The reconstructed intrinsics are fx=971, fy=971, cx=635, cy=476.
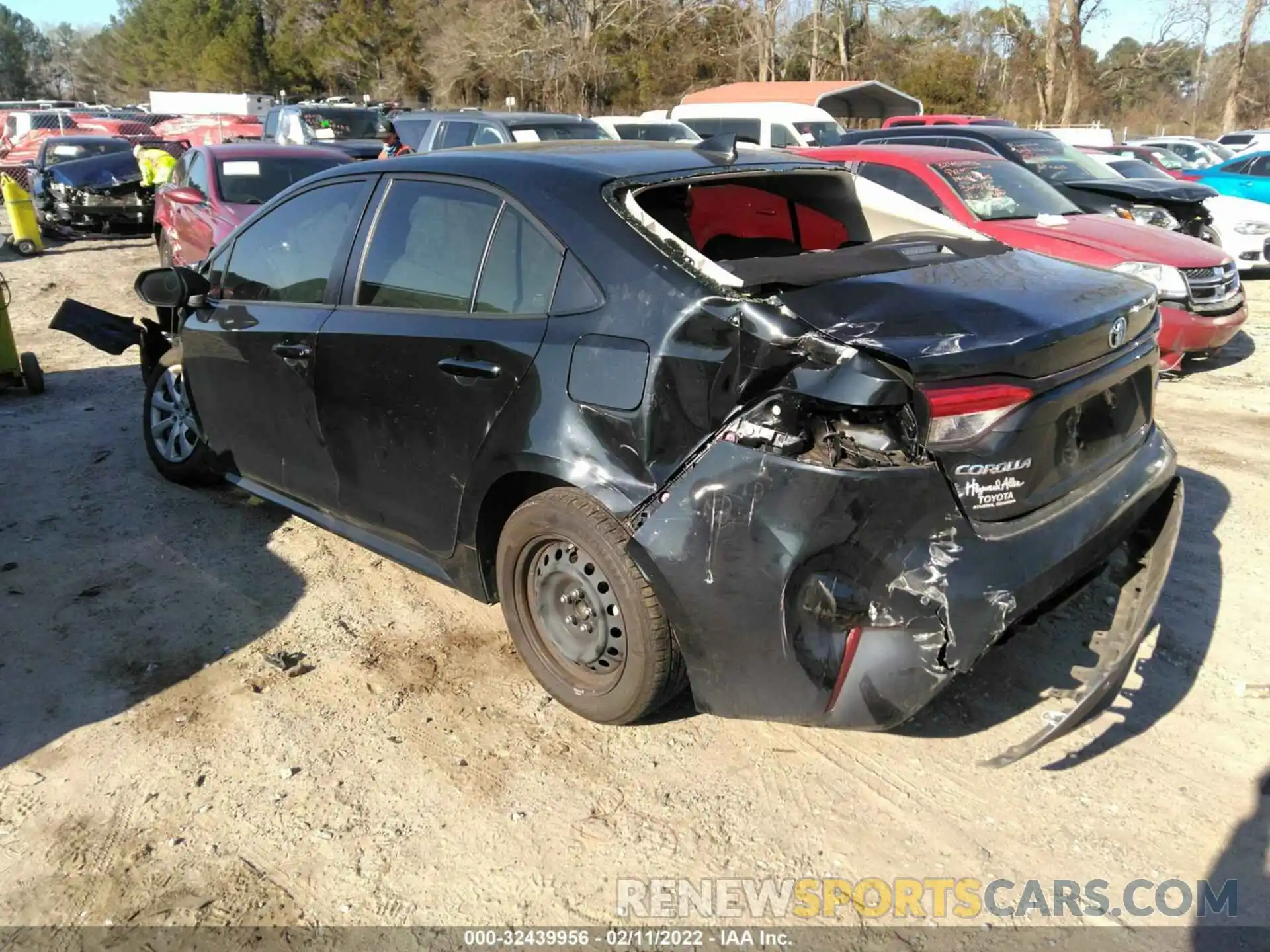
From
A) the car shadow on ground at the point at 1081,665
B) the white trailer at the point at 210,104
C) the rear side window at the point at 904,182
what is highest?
the white trailer at the point at 210,104

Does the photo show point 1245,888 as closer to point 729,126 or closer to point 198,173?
point 198,173

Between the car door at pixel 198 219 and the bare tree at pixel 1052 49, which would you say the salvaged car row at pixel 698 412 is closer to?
the car door at pixel 198 219

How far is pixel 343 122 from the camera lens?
19203 millimetres

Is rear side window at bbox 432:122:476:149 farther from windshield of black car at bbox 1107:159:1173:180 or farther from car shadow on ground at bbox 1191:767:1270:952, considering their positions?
car shadow on ground at bbox 1191:767:1270:952

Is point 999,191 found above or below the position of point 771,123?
below

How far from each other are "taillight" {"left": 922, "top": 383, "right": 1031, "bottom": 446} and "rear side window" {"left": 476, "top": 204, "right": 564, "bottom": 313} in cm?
125

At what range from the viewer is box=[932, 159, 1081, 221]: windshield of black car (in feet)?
25.5

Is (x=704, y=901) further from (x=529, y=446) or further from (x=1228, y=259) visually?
(x=1228, y=259)

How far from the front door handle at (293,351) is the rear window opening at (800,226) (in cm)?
154

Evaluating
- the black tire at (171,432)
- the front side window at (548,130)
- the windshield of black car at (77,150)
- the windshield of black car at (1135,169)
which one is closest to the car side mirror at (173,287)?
the black tire at (171,432)

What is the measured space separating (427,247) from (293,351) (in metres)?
0.79

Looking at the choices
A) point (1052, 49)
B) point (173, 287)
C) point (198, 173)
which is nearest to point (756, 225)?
point (173, 287)

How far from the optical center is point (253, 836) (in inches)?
110

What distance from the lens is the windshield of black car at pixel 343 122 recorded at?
18.3 m
